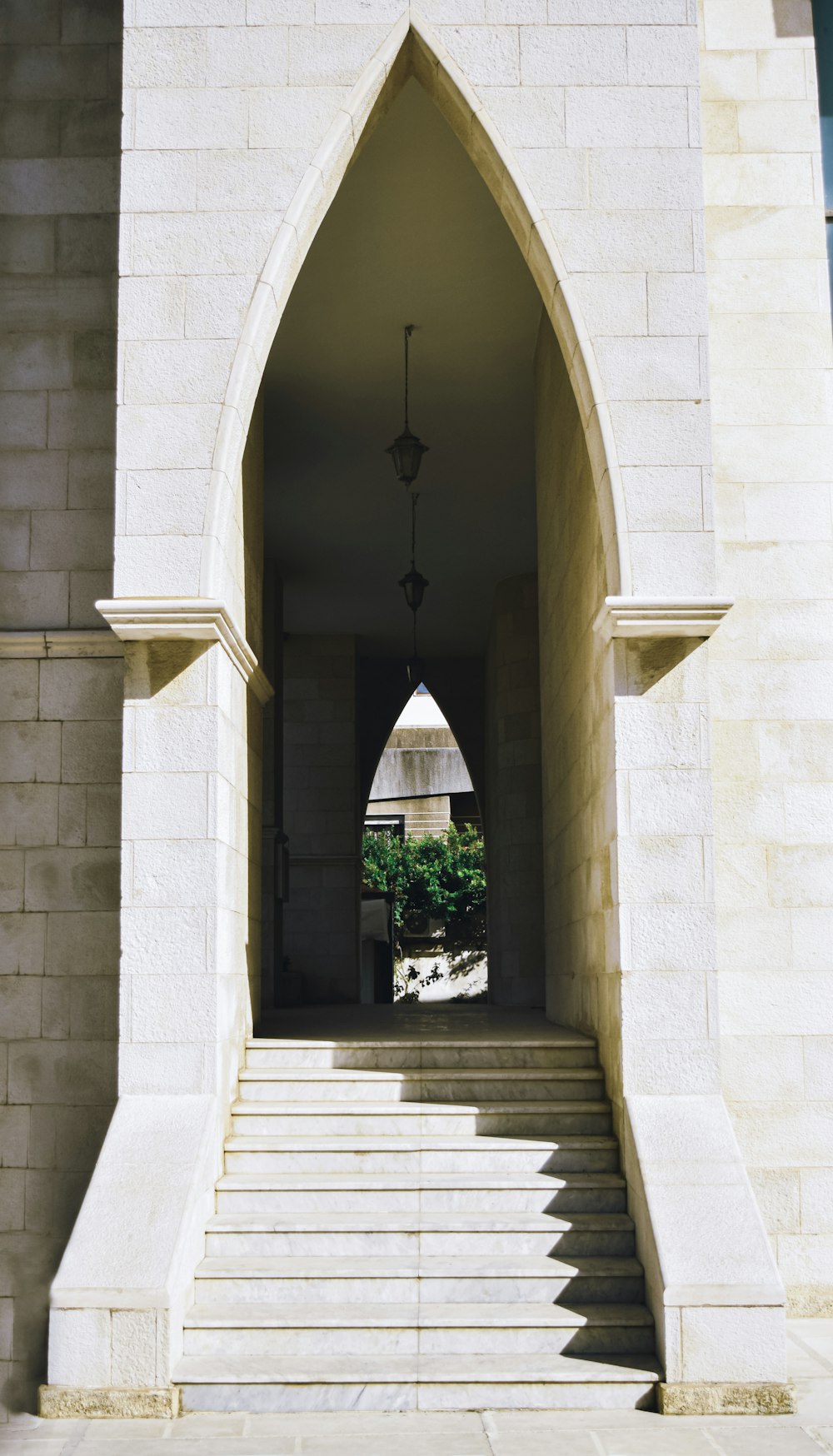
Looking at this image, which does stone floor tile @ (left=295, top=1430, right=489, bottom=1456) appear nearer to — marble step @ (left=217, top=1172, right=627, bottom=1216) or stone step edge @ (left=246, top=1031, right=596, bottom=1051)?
marble step @ (left=217, top=1172, right=627, bottom=1216)

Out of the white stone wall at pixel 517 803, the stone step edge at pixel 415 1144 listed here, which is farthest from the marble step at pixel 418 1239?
the white stone wall at pixel 517 803

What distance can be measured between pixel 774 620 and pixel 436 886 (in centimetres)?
1619

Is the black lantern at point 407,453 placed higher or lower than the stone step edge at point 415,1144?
higher

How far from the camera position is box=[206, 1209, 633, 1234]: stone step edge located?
15.9 feet

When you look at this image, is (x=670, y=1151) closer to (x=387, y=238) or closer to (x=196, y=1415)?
(x=196, y=1415)

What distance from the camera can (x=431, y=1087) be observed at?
5.60 metres

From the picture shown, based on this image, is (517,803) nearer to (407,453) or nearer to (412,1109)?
(407,453)

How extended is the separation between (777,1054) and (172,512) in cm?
317

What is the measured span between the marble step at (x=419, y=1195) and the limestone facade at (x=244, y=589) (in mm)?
241

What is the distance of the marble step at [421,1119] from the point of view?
536 centimetres

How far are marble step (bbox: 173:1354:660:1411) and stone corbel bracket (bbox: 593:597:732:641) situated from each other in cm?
247

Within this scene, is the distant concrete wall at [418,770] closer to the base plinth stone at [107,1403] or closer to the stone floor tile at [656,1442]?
the base plinth stone at [107,1403]

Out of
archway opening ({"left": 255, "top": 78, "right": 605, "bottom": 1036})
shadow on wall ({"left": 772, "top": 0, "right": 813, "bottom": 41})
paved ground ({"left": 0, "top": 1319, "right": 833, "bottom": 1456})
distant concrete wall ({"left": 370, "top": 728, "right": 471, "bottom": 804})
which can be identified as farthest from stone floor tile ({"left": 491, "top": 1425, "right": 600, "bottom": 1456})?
distant concrete wall ({"left": 370, "top": 728, "right": 471, "bottom": 804})

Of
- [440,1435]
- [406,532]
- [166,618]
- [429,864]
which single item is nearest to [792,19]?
[166,618]
